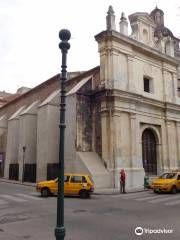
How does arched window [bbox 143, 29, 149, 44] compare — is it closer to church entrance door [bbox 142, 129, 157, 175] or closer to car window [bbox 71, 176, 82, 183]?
church entrance door [bbox 142, 129, 157, 175]

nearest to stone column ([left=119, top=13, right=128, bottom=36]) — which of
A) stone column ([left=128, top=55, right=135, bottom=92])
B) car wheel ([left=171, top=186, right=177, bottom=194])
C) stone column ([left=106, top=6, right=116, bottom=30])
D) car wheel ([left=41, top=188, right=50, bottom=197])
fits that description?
stone column ([left=106, top=6, right=116, bottom=30])

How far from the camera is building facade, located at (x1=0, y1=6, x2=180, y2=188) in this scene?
75.6 ft

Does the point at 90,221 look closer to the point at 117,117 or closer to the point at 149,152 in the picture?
the point at 117,117

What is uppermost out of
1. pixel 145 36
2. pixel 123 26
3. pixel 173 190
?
pixel 145 36

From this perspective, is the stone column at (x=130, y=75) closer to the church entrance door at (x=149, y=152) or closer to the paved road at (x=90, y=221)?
the church entrance door at (x=149, y=152)

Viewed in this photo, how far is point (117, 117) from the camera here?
75.9 ft

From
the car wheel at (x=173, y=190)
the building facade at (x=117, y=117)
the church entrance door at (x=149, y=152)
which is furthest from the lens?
the church entrance door at (x=149, y=152)

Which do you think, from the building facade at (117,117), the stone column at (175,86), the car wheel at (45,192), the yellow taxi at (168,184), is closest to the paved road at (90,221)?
the car wheel at (45,192)

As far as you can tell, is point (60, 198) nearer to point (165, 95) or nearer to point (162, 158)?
point (162, 158)

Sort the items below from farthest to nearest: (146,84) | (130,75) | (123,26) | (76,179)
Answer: (146,84) → (123,26) → (130,75) → (76,179)

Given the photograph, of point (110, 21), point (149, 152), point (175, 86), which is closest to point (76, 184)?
point (149, 152)

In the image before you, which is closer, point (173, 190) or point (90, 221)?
point (90, 221)

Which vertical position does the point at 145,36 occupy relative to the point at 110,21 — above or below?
above

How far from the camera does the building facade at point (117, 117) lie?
907 inches
